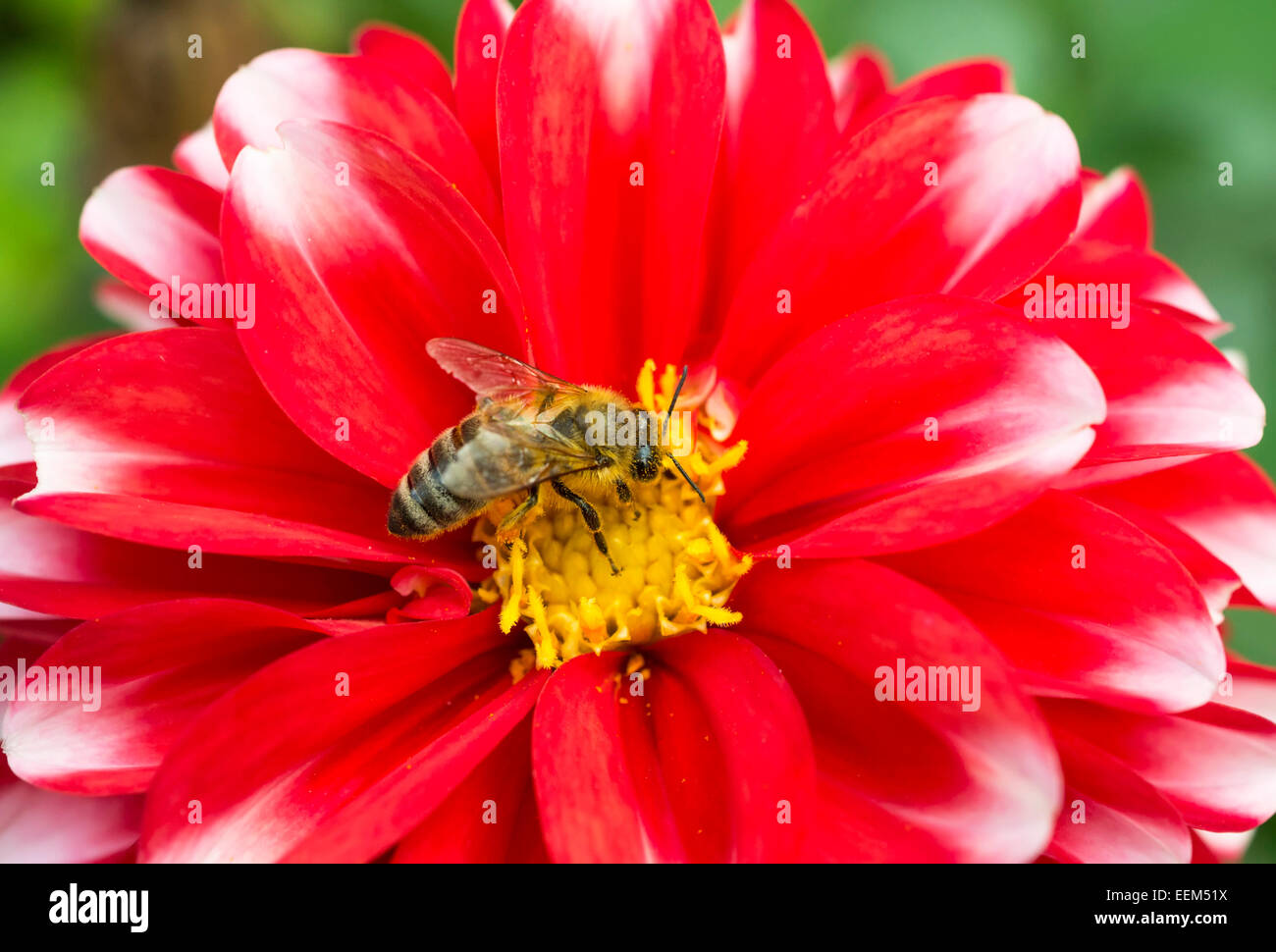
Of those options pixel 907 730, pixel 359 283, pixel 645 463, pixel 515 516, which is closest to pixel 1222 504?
pixel 907 730

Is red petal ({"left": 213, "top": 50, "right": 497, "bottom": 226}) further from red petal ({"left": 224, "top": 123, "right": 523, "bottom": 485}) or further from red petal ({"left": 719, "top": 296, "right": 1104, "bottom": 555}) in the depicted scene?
red petal ({"left": 719, "top": 296, "right": 1104, "bottom": 555})

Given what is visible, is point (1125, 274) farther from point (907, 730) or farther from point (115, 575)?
point (115, 575)

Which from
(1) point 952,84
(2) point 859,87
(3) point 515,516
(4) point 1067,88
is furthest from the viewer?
(4) point 1067,88

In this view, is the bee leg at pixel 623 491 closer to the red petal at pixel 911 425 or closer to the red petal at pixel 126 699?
the red petal at pixel 911 425

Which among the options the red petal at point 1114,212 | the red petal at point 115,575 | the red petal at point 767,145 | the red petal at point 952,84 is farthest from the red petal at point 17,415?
the red petal at point 1114,212

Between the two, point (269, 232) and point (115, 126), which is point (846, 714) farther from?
point (115, 126)

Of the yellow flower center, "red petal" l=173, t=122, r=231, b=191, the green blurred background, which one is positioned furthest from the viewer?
the green blurred background

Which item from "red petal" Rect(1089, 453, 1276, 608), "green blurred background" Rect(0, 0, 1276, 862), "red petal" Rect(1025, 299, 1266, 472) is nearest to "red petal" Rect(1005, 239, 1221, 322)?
"red petal" Rect(1025, 299, 1266, 472)
